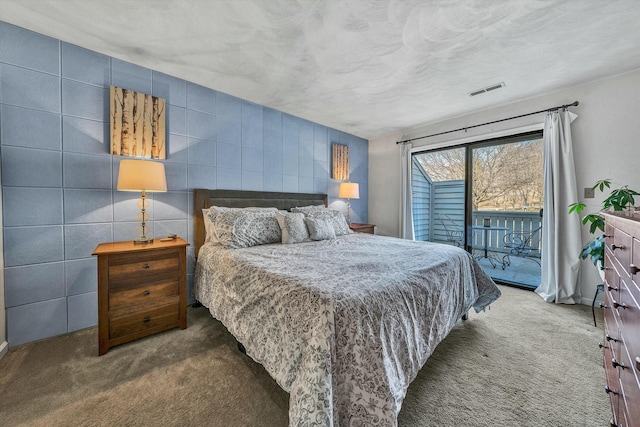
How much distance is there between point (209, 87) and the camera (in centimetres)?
280

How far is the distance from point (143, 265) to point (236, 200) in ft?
3.99

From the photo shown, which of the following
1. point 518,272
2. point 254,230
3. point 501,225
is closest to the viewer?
point 254,230

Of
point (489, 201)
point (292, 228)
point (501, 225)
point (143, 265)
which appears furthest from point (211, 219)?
point (501, 225)

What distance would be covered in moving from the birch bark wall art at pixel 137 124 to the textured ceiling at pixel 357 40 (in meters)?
0.35

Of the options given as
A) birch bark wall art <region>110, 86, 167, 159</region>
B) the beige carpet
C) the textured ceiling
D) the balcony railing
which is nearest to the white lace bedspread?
the beige carpet

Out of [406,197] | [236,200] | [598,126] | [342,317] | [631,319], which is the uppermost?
[598,126]

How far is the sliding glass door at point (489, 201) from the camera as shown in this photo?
3648 millimetres

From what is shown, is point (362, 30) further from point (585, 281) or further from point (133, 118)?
point (585, 281)

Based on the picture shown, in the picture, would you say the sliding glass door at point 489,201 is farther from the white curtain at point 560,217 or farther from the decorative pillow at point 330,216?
Result: the decorative pillow at point 330,216

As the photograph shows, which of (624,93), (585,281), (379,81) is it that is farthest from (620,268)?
(624,93)

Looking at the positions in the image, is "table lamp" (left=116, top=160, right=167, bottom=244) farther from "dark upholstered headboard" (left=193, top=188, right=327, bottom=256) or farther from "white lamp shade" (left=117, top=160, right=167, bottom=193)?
"dark upholstered headboard" (left=193, top=188, right=327, bottom=256)

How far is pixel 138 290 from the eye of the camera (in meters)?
1.96

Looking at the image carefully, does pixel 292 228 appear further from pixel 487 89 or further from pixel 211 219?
pixel 487 89

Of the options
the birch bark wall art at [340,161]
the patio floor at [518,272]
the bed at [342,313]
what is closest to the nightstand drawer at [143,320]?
the bed at [342,313]
